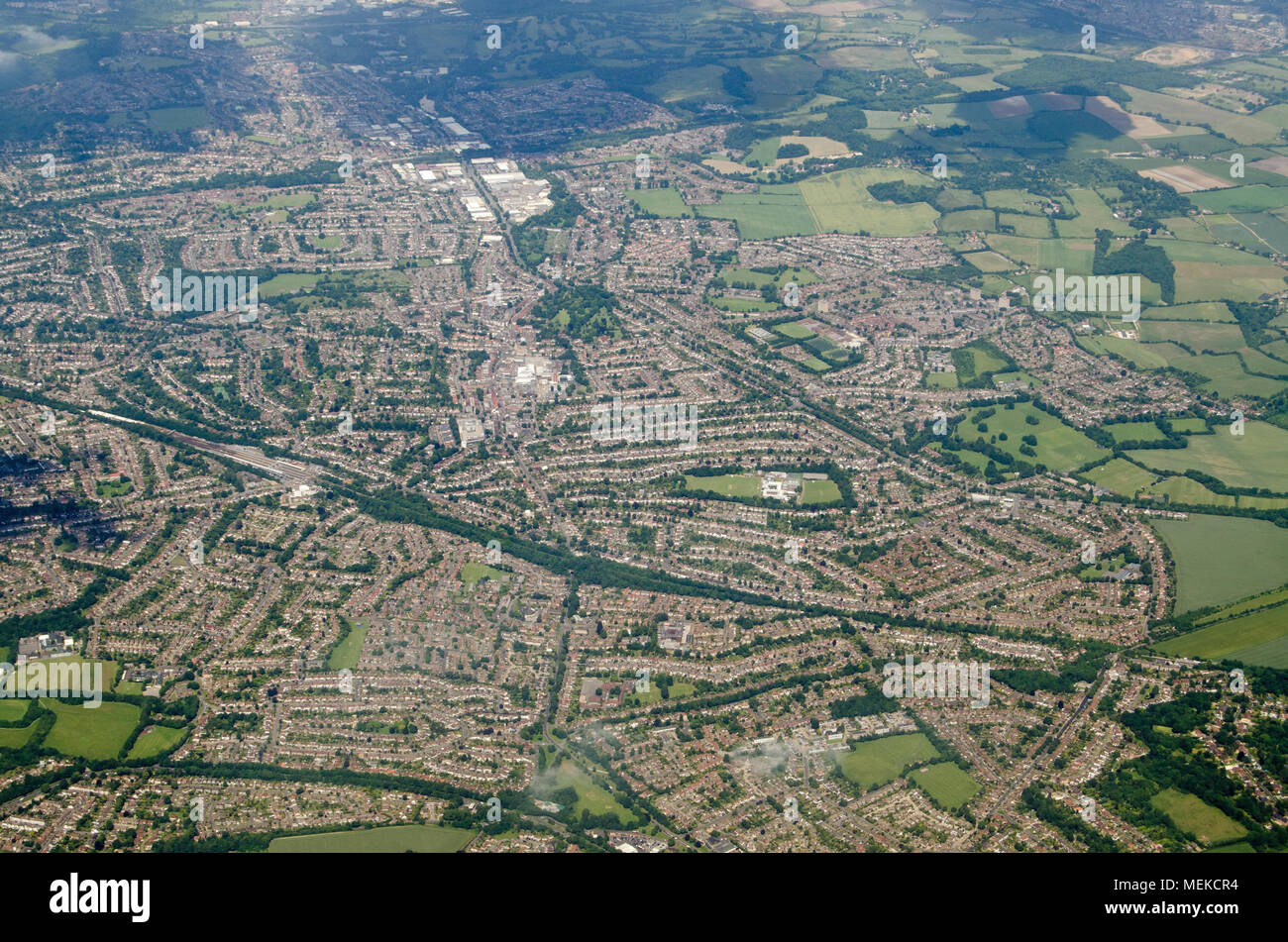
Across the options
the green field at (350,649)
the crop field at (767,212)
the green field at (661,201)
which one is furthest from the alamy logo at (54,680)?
the green field at (661,201)

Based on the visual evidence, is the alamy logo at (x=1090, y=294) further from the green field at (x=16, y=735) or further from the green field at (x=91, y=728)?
the green field at (x=16, y=735)

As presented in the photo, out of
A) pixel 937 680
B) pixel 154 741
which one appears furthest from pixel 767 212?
pixel 154 741

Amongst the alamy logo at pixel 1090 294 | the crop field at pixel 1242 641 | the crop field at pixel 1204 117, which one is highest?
the crop field at pixel 1204 117

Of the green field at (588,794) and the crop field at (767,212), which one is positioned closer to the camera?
the green field at (588,794)

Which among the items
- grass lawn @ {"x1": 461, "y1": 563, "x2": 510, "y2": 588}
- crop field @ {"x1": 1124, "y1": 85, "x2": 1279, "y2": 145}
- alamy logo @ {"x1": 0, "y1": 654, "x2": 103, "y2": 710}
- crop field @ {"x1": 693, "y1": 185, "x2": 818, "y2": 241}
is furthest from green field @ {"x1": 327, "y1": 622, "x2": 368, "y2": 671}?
crop field @ {"x1": 1124, "y1": 85, "x2": 1279, "y2": 145}

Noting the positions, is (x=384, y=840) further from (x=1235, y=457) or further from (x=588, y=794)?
(x=1235, y=457)

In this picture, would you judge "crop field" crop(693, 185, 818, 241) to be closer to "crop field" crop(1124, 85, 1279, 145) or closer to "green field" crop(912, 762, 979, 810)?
"crop field" crop(1124, 85, 1279, 145)

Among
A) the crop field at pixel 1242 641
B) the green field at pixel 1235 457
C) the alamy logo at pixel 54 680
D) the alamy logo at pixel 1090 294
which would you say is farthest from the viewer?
the alamy logo at pixel 1090 294

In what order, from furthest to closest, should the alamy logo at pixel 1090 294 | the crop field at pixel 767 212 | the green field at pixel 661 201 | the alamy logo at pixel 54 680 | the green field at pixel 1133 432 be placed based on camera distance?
the green field at pixel 661 201 → the crop field at pixel 767 212 → the alamy logo at pixel 1090 294 → the green field at pixel 1133 432 → the alamy logo at pixel 54 680
